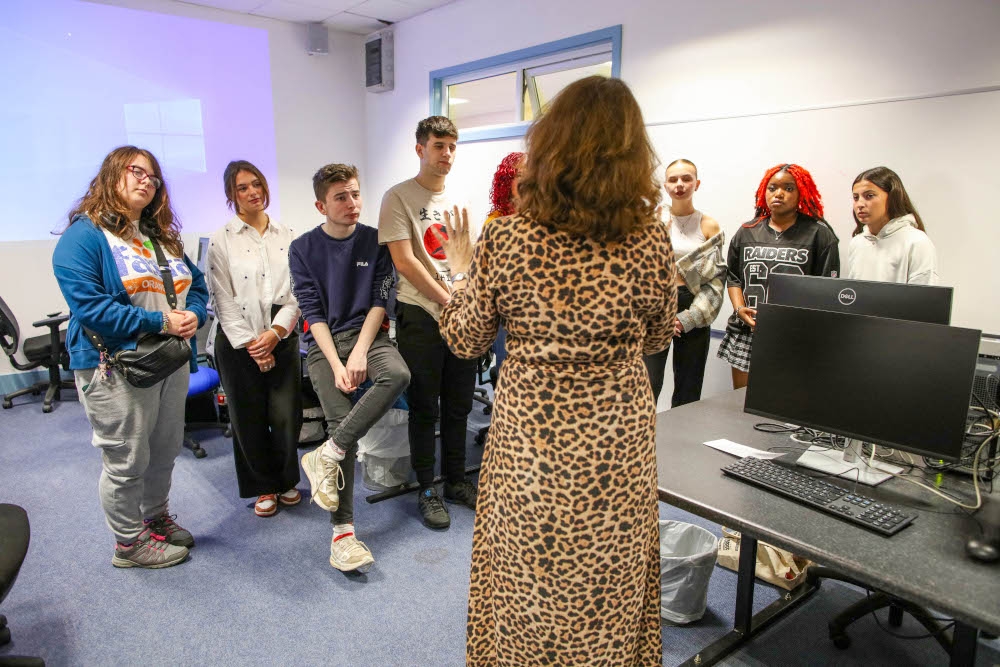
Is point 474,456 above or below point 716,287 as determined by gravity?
below

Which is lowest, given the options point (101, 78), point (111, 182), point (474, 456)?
point (474, 456)

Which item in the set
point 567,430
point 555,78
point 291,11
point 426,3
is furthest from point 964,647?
point 291,11

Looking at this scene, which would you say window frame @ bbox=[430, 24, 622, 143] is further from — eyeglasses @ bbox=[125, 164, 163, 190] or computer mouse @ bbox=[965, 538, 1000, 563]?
computer mouse @ bbox=[965, 538, 1000, 563]

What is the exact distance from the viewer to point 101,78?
4641 mm

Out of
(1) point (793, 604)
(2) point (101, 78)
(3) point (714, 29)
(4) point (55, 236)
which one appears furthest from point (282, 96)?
(1) point (793, 604)

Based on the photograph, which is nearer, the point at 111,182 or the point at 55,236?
the point at 111,182

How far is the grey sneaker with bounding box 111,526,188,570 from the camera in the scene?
7.57 feet

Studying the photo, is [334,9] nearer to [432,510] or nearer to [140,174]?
[140,174]

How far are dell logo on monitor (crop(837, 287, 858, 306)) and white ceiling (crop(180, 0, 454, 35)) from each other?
4.29m

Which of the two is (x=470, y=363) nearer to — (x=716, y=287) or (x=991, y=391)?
(x=716, y=287)

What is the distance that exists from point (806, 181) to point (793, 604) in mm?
1906

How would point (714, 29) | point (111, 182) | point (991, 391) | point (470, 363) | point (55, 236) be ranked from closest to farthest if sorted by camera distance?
1. point (991, 391)
2. point (111, 182)
3. point (470, 363)
4. point (714, 29)
5. point (55, 236)

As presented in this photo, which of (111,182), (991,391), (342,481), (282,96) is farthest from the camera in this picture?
(282,96)

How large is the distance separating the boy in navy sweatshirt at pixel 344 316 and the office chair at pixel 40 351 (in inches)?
100
